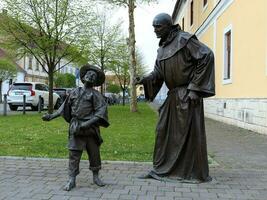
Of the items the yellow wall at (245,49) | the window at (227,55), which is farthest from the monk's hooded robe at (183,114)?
the window at (227,55)

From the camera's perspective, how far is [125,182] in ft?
20.8

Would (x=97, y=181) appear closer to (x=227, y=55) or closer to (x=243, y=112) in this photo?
(x=243, y=112)

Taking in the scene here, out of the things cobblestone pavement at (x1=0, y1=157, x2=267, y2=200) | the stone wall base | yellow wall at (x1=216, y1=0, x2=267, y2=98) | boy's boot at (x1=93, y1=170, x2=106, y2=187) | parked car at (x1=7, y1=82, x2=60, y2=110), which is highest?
yellow wall at (x1=216, y1=0, x2=267, y2=98)

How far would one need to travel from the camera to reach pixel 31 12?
2194cm

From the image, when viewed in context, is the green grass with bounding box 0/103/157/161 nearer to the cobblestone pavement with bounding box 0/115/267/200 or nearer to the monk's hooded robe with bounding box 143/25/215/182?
the cobblestone pavement with bounding box 0/115/267/200

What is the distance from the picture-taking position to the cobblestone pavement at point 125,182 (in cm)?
561

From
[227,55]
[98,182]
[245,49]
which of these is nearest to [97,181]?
[98,182]

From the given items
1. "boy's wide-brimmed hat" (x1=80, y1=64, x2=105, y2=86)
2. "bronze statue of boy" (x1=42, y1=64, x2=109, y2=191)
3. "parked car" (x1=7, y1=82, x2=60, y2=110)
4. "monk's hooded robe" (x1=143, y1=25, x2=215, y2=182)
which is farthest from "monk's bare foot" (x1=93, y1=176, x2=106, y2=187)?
"parked car" (x1=7, y1=82, x2=60, y2=110)

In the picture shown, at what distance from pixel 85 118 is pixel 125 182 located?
108 centimetres

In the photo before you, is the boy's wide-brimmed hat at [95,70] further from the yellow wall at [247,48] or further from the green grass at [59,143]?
the yellow wall at [247,48]

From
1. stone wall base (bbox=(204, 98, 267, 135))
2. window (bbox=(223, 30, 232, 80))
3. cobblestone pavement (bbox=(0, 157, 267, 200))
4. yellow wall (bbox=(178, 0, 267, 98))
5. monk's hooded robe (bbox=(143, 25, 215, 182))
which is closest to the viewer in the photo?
cobblestone pavement (bbox=(0, 157, 267, 200))

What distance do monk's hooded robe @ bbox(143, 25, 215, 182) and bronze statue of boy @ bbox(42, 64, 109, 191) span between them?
962 mm

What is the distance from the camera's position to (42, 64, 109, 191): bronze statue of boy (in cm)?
590

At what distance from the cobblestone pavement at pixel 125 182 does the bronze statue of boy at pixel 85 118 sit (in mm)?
328
